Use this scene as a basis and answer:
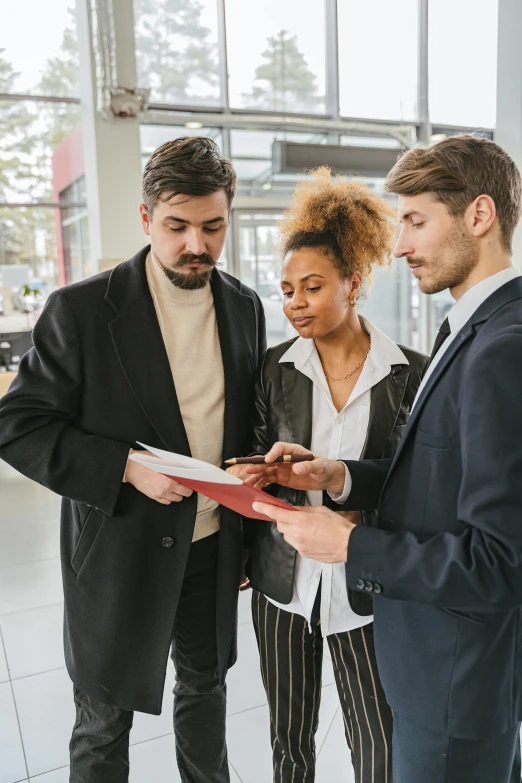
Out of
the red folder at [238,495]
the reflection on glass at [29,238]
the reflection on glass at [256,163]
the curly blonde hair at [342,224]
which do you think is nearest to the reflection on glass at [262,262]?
the reflection on glass at [256,163]

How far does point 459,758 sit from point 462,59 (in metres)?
10.6

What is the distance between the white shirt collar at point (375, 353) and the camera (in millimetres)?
1631

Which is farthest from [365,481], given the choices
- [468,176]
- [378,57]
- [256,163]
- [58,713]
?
[378,57]

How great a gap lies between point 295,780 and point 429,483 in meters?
1.11

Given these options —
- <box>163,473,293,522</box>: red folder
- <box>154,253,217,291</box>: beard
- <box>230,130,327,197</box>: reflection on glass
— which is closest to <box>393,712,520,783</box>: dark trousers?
<box>163,473,293,522</box>: red folder

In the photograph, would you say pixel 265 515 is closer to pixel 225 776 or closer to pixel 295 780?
pixel 295 780

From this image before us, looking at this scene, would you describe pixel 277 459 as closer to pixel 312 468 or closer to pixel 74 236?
pixel 312 468

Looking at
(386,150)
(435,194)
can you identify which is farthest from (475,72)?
(435,194)

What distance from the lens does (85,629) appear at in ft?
5.23

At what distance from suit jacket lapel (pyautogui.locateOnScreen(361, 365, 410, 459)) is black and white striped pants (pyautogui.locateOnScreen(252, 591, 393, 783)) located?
1.42 ft

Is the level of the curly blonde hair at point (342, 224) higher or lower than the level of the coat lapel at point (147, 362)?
higher

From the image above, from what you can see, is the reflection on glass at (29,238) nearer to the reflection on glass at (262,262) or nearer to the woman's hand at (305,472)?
the reflection on glass at (262,262)

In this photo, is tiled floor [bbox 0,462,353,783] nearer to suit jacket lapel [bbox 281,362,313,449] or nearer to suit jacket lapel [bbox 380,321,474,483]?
suit jacket lapel [bbox 281,362,313,449]

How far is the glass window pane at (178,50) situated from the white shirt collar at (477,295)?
800 centimetres
